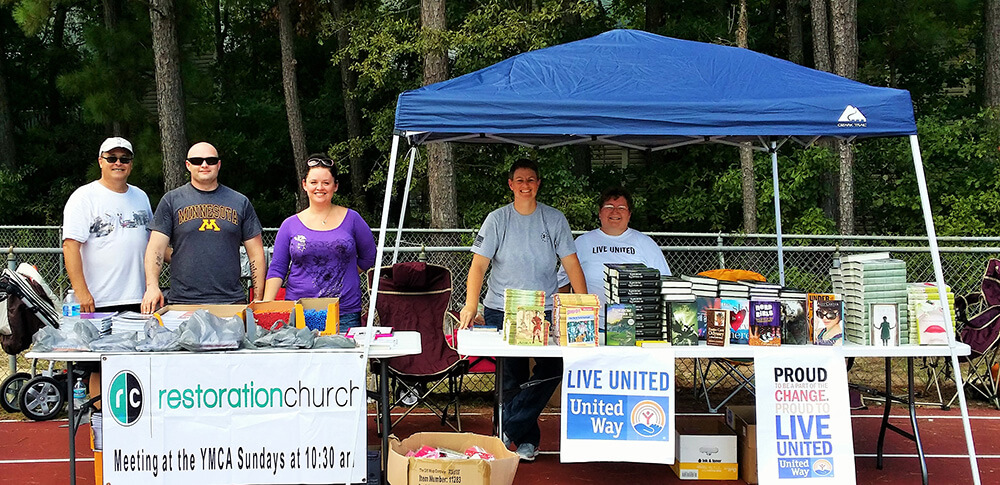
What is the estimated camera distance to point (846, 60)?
1380 cm

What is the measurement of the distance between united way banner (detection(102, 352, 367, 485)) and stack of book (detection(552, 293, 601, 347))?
3.37ft

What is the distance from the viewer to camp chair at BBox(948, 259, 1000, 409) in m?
6.77

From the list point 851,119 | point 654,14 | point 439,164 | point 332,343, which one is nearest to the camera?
point 851,119

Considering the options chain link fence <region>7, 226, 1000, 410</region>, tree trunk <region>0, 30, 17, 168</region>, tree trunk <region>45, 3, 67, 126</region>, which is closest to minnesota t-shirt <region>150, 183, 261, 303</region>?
chain link fence <region>7, 226, 1000, 410</region>

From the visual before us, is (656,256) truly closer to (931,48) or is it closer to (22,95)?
(931,48)

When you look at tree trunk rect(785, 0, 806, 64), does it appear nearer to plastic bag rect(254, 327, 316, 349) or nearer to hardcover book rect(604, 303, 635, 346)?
hardcover book rect(604, 303, 635, 346)

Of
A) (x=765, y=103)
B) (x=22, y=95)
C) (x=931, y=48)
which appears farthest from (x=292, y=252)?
(x=22, y=95)

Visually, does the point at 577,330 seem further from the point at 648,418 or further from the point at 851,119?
the point at 851,119

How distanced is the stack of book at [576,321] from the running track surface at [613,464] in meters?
0.94

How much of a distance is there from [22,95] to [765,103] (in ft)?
67.2

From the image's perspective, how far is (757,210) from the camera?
15.1m

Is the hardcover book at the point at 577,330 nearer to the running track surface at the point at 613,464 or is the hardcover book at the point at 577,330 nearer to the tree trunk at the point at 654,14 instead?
the running track surface at the point at 613,464

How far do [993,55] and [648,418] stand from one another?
13.6 meters

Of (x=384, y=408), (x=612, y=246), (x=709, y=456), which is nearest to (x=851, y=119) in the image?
(x=612, y=246)
